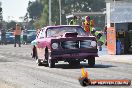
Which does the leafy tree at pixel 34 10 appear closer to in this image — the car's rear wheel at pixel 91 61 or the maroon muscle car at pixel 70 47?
the car's rear wheel at pixel 91 61

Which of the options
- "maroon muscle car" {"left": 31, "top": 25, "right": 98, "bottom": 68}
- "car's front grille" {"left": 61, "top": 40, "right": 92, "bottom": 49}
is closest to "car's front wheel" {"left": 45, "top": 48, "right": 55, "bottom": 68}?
"maroon muscle car" {"left": 31, "top": 25, "right": 98, "bottom": 68}

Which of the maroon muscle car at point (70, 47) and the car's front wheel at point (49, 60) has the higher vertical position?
the maroon muscle car at point (70, 47)

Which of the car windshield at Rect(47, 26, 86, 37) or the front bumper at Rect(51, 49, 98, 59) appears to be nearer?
the front bumper at Rect(51, 49, 98, 59)

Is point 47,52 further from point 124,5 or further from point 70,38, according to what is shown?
point 124,5

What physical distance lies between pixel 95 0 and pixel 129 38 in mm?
100262

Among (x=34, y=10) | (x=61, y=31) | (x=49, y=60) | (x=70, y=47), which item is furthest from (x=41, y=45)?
(x=34, y=10)

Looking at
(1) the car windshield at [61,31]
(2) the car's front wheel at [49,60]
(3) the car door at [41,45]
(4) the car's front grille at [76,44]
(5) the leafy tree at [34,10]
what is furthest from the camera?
(5) the leafy tree at [34,10]

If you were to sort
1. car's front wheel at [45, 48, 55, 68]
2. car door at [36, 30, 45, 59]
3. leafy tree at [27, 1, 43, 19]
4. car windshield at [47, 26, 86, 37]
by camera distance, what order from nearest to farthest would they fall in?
1. car's front wheel at [45, 48, 55, 68]
2. car windshield at [47, 26, 86, 37]
3. car door at [36, 30, 45, 59]
4. leafy tree at [27, 1, 43, 19]

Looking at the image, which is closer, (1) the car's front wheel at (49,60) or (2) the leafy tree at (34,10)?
(1) the car's front wheel at (49,60)

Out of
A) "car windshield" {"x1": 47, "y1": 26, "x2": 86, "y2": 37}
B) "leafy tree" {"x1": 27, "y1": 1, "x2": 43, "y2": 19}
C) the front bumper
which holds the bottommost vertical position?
the front bumper

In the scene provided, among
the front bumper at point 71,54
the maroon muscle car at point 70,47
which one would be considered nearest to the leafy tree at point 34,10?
the maroon muscle car at point 70,47

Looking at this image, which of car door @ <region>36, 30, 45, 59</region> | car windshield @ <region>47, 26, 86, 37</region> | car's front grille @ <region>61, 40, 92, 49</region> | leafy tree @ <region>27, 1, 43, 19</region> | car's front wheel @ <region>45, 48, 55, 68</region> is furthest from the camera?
leafy tree @ <region>27, 1, 43, 19</region>

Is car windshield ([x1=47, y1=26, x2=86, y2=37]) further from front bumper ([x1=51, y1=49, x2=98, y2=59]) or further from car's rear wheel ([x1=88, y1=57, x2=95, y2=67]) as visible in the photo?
front bumper ([x1=51, y1=49, x2=98, y2=59])

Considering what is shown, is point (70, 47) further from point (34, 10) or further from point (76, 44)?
point (34, 10)
